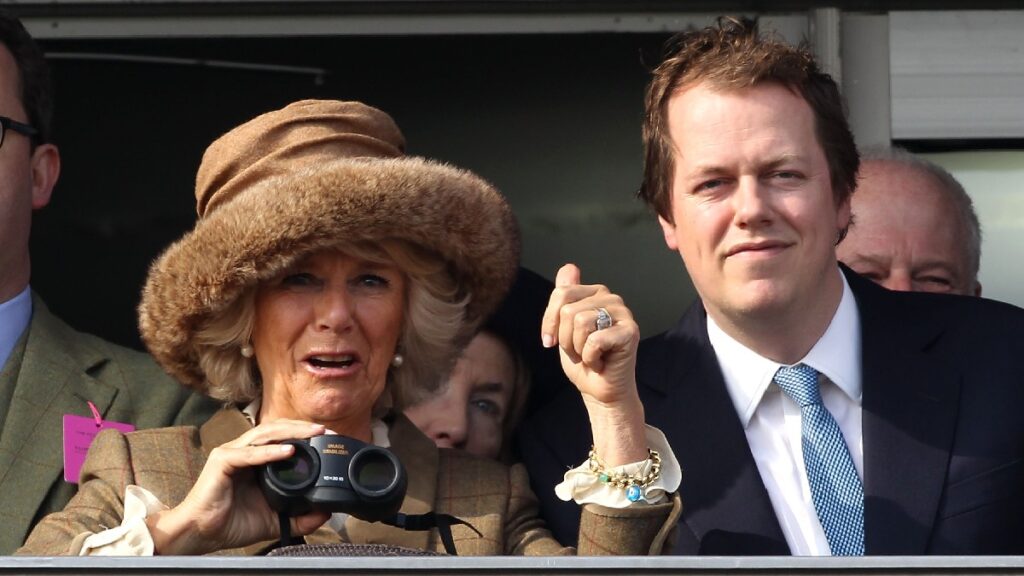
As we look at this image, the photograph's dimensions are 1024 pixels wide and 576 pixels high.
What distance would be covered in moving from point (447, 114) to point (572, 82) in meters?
0.32

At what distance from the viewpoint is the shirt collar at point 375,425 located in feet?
9.84

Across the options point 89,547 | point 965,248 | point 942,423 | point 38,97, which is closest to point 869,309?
point 942,423

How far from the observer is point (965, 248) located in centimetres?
380

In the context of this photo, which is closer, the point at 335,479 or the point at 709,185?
the point at 335,479

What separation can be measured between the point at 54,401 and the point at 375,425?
0.62 metres

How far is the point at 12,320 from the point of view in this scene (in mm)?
3424

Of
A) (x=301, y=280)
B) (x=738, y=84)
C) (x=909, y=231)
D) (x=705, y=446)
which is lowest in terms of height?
(x=705, y=446)

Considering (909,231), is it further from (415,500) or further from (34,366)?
(34,366)

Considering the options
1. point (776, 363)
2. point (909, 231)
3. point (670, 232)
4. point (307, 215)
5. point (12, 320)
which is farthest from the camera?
point (909, 231)

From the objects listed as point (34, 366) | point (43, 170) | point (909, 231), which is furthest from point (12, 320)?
point (909, 231)

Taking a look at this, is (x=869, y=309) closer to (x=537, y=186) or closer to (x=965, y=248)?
(x=965, y=248)

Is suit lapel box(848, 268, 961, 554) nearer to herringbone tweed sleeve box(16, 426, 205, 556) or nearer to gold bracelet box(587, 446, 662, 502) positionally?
gold bracelet box(587, 446, 662, 502)

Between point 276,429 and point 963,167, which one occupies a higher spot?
point 963,167

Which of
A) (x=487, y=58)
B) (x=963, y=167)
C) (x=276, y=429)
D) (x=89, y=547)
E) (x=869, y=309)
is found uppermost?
(x=487, y=58)
